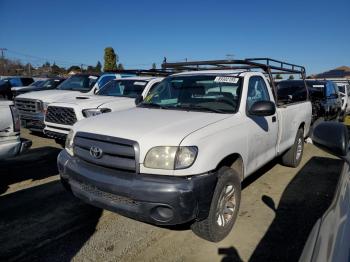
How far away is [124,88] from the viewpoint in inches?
360

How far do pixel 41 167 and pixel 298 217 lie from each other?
15.4 ft

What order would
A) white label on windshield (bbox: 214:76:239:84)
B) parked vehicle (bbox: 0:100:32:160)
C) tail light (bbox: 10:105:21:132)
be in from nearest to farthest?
1. white label on windshield (bbox: 214:76:239:84)
2. parked vehicle (bbox: 0:100:32:160)
3. tail light (bbox: 10:105:21:132)

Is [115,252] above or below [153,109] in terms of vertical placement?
below

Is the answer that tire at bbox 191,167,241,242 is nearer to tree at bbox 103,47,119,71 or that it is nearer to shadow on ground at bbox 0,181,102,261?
shadow on ground at bbox 0,181,102,261

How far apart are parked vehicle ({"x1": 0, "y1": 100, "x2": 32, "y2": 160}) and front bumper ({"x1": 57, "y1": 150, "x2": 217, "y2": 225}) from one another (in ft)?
6.48

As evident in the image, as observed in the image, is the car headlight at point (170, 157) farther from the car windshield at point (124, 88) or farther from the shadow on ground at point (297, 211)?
the car windshield at point (124, 88)

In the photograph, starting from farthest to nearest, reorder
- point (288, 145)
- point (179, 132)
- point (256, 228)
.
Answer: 1. point (288, 145)
2. point (256, 228)
3. point (179, 132)

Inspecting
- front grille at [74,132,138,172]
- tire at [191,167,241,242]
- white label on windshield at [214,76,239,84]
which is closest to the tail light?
front grille at [74,132,138,172]

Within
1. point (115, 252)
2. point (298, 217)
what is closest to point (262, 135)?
point (298, 217)

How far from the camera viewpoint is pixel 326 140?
7.12ft

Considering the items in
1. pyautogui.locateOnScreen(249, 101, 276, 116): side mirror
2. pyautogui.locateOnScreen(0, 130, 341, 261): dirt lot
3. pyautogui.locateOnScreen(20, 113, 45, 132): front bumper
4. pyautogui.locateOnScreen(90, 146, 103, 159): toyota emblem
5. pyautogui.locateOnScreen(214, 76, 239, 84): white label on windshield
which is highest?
pyautogui.locateOnScreen(214, 76, 239, 84): white label on windshield

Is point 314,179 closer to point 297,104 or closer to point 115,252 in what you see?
point 297,104

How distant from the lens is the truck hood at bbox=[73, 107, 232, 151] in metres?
3.45

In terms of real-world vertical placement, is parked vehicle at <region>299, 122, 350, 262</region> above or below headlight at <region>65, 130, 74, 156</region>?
above
